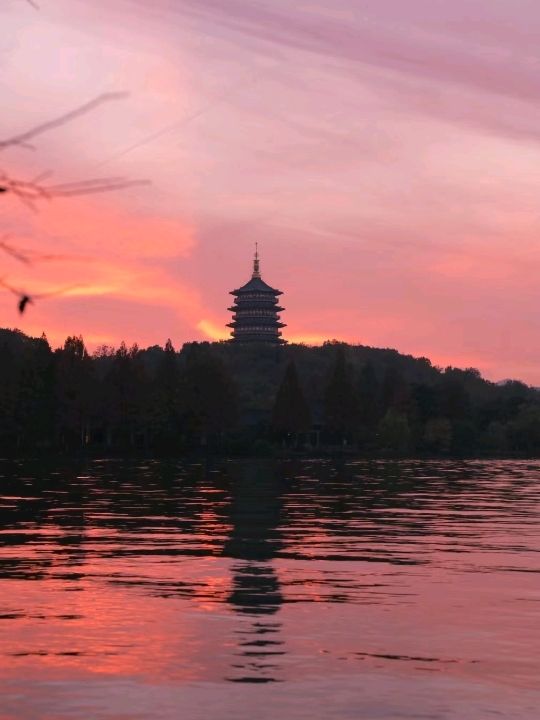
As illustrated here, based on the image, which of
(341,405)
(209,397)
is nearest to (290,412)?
(341,405)

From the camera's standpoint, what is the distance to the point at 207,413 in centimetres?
13588

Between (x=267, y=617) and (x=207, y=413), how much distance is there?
117802 millimetres

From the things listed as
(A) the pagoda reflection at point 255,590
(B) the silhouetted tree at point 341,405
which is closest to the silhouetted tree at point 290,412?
(B) the silhouetted tree at point 341,405

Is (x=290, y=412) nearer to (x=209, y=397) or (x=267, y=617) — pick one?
(x=209, y=397)

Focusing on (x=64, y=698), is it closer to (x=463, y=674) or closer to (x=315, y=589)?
(x=463, y=674)

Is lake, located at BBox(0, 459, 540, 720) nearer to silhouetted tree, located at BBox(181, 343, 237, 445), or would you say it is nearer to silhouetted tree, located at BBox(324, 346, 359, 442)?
silhouetted tree, located at BBox(181, 343, 237, 445)

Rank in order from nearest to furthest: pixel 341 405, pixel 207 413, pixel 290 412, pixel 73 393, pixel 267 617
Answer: pixel 267 617
pixel 73 393
pixel 207 413
pixel 290 412
pixel 341 405

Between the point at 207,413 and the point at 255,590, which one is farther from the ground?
the point at 207,413

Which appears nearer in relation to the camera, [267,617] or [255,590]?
[267,617]

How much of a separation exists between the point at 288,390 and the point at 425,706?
431 ft

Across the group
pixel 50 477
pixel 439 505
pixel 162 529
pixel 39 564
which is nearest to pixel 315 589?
pixel 39 564

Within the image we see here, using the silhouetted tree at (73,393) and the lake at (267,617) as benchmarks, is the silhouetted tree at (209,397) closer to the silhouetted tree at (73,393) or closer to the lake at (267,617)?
the silhouetted tree at (73,393)

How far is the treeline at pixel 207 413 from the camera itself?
119 meters

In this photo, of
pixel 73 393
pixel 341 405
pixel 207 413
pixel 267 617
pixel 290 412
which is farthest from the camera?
pixel 341 405
